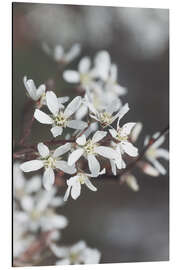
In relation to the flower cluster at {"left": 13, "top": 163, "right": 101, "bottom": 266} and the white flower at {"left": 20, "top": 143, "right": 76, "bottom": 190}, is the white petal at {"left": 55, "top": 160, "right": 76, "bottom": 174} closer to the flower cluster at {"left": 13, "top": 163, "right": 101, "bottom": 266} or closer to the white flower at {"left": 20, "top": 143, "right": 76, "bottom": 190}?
the white flower at {"left": 20, "top": 143, "right": 76, "bottom": 190}

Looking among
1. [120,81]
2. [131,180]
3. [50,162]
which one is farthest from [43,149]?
[120,81]

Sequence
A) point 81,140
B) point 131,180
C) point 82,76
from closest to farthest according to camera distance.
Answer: point 81,140 < point 131,180 < point 82,76

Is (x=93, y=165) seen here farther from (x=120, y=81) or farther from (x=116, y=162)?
(x=120, y=81)

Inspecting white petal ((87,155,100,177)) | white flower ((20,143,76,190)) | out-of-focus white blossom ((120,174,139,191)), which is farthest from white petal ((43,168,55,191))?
out-of-focus white blossom ((120,174,139,191))

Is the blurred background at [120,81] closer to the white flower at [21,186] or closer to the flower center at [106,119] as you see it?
the white flower at [21,186]

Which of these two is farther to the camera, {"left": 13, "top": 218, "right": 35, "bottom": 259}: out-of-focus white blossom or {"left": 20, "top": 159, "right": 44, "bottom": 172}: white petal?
{"left": 13, "top": 218, "right": 35, "bottom": 259}: out-of-focus white blossom

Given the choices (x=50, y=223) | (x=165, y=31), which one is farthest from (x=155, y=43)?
(x=50, y=223)
